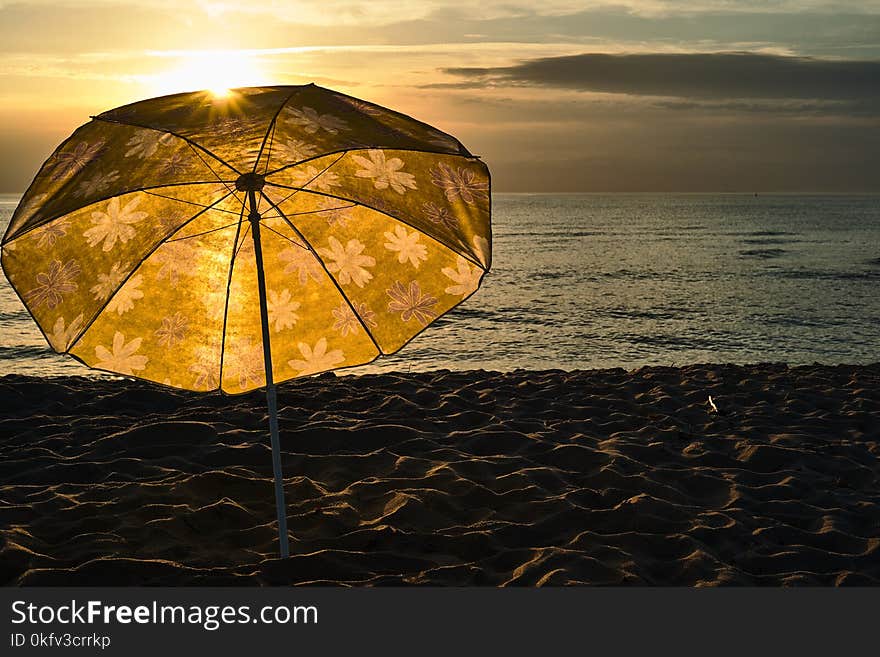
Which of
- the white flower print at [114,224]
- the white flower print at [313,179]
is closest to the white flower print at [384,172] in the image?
the white flower print at [313,179]

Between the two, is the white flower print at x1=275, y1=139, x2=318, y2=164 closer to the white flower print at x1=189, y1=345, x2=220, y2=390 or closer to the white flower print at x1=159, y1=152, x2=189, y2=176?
the white flower print at x1=159, y1=152, x2=189, y2=176

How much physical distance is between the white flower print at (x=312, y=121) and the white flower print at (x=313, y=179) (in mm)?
425

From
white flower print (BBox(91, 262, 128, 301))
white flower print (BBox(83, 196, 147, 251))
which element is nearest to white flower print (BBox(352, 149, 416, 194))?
white flower print (BBox(83, 196, 147, 251))

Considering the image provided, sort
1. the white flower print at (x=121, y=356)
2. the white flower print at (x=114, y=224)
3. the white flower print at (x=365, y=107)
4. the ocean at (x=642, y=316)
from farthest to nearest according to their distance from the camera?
1. the ocean at (x=642, y=316)
2. the white flower print at (x=121, y=356)
3. the white flower print at (x=114, y=224)
4. the white flower print at (x=365, y=107)

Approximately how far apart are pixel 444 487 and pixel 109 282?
95.9 inches

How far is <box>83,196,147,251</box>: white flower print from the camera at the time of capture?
3.79m

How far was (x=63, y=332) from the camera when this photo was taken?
3.79m

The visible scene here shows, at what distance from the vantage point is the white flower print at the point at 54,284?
12.4 ft

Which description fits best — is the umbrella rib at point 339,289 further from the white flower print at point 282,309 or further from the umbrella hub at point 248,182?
the umbrella hub at point 248,182

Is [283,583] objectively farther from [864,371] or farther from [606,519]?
[864,371]

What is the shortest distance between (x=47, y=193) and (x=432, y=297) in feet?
5.74

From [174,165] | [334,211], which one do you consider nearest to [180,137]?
[174,165]

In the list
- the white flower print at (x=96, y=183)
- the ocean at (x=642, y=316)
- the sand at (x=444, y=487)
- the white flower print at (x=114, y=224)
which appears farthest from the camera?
the ocean at (x=642, y=316)
